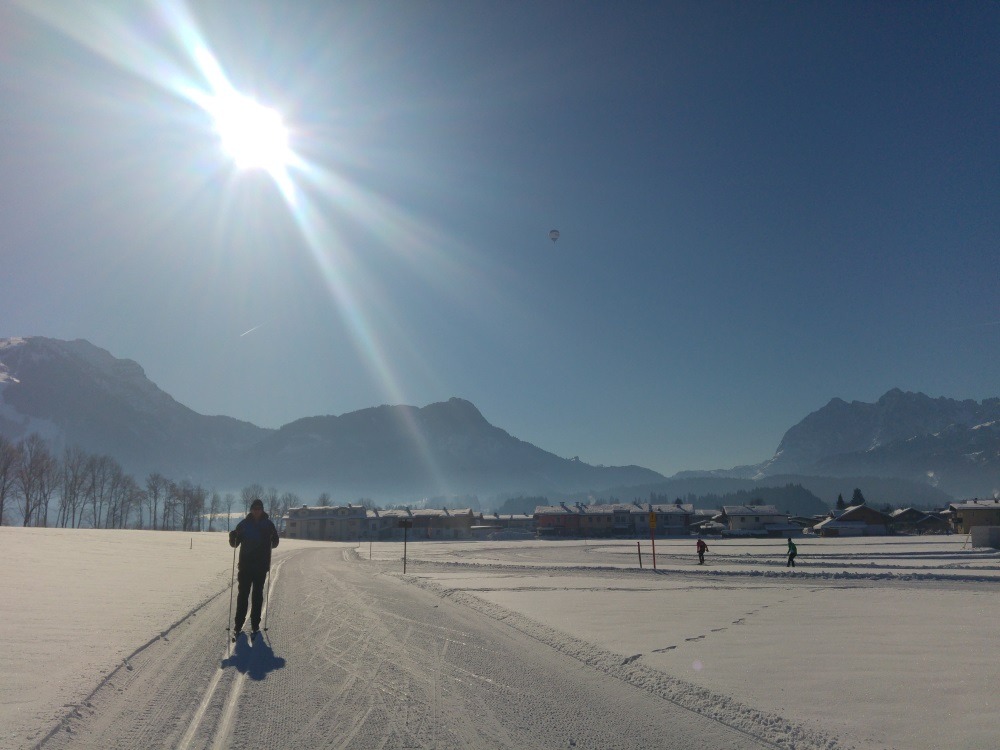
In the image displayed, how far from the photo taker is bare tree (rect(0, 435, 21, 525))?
102125 mm

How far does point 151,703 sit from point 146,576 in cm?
1808

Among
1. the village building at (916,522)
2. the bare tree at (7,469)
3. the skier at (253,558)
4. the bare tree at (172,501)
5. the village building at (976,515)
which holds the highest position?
the bare tree at (7,469)

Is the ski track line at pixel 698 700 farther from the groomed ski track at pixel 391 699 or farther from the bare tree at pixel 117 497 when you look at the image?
the bare tree at pixel 117 497

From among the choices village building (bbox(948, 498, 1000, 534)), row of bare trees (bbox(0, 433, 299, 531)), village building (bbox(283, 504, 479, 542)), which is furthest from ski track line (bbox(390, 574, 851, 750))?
village building (bbox(283, 504, 479, 542))

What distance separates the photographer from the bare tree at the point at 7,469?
10212 centimetres

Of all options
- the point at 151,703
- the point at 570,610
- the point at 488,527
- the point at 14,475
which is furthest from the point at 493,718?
the point at 488,527

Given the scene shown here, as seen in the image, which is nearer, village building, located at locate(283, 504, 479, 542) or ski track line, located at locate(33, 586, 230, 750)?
ski track line, located at locate(33, 586, 230, 750)

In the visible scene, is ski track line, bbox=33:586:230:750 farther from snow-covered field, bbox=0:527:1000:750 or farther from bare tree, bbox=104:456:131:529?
bare tree, bbox=104:456:131:529

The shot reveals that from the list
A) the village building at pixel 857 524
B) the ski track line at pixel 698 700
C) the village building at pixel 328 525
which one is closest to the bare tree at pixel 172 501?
the village building at pixel 328 525

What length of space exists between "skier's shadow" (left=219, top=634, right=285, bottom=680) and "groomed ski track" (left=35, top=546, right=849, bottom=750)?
0.03 m

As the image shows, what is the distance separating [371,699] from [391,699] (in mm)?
241

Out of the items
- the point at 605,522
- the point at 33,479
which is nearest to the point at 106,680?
the point at 605,522

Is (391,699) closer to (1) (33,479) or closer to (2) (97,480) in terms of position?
(1) (33,479)

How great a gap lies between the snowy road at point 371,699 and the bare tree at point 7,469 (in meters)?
121
